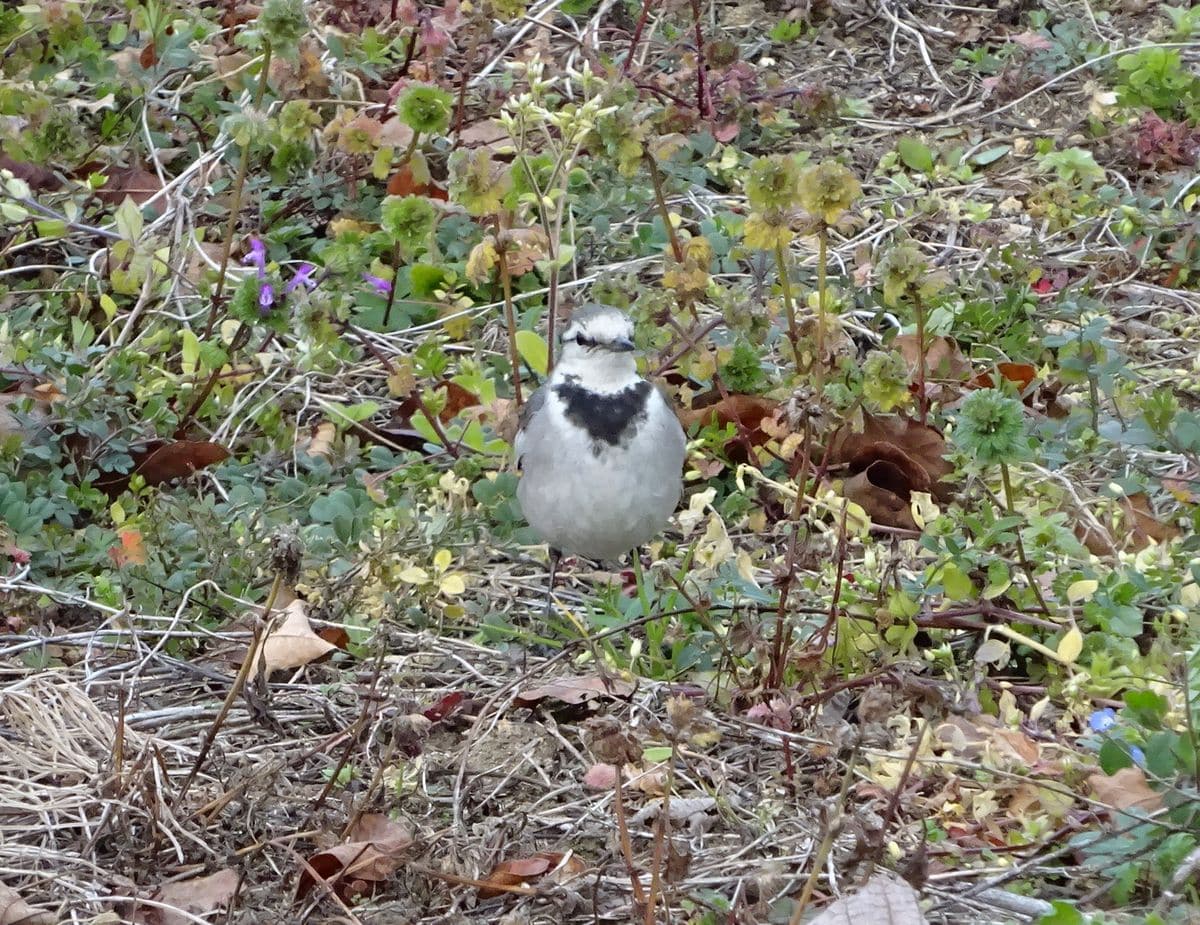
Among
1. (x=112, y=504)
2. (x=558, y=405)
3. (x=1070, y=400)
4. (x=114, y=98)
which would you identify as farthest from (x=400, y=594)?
(x=114, y=98)

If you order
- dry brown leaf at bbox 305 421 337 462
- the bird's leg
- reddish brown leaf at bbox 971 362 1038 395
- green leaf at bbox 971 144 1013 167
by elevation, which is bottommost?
dry brown leaf at bbox 305 421 337 462

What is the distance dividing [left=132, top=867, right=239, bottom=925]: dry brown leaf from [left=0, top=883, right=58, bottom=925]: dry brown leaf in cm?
17

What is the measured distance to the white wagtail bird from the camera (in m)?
4.51

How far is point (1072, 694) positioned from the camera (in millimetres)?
3625

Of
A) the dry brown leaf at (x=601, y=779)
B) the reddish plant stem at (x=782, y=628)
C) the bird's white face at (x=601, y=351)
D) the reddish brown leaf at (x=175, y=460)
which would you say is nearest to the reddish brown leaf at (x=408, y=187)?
the reddish brown leaf at (x=175, y=460)

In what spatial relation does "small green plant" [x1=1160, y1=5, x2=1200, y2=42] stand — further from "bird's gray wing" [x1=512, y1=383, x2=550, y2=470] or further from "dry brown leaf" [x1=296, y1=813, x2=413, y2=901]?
"dry brown leaf" [x1=296, y1=813, x2=413, y2=901]

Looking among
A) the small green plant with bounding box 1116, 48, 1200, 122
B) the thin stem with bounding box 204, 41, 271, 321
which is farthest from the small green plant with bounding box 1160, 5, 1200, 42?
the thin stem with bounding box 204, 41, 271, 321

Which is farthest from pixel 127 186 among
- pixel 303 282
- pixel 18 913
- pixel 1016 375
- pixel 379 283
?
pixel 18 913

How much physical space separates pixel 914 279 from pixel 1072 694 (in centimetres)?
120

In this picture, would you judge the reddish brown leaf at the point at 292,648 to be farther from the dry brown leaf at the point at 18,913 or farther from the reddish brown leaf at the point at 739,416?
the reddish brown leaf at the point at 739,416

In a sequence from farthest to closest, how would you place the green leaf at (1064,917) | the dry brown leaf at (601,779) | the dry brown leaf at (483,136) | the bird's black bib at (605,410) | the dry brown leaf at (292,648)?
the dry brown leaf at (483,136) → the bird's black bib at (605,410) → the dry brown leaf at (292,648) → the dry brown leaf at (601,779) → the green leaf at (1064,917)

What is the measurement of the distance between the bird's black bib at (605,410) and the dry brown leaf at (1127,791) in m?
1.79

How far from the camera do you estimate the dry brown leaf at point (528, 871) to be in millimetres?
3283

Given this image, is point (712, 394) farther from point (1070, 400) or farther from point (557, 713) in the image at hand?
point (557, 713)
